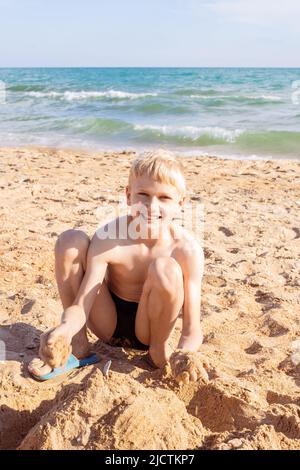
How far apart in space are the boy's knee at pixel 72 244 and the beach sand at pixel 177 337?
1.59 feet

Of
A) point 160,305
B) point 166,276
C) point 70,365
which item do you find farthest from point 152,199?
point 70,365

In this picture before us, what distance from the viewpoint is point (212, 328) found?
269 centimetres

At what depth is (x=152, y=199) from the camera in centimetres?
201

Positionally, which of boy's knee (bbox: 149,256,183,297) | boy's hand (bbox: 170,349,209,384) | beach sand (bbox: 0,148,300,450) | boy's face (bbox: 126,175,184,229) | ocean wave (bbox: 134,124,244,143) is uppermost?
boy's face (bbox: 126,175,184,229)

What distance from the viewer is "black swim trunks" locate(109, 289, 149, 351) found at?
220cm

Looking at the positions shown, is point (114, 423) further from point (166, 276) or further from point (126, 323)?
point (126, 323)

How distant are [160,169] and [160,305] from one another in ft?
1.76

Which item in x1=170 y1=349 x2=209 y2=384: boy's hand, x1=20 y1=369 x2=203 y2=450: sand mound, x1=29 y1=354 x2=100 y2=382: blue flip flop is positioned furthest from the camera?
x1=29 y1=354 x2=100 y2=382: blue flip flop

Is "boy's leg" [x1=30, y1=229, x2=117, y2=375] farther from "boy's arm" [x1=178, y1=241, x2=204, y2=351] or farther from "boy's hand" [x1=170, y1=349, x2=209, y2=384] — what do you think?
"boy's hand" [x1=170, y1=349, x2=209, y2=384]

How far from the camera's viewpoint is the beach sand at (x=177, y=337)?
5.16ft

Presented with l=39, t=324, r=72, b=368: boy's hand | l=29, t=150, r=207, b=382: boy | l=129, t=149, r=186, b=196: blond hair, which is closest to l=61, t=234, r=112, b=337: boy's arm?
l=29, t=150, r=207, b=382: boy
